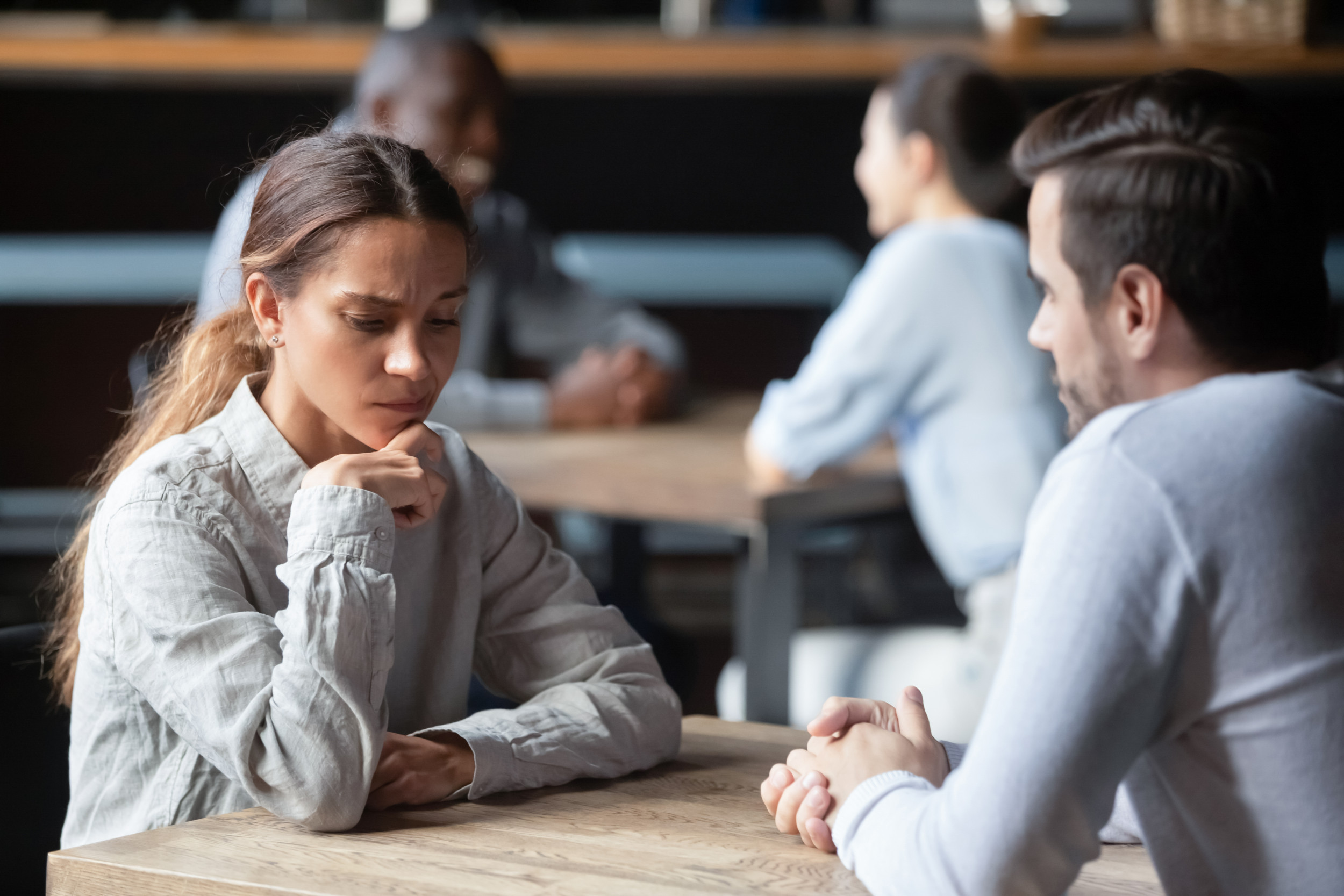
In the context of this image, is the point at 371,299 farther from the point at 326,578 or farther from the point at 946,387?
the point at 946,387

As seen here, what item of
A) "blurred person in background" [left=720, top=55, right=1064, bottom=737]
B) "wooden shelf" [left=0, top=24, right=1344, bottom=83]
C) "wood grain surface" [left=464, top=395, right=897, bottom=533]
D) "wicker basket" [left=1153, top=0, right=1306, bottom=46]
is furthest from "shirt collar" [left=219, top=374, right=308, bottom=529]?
"wicker basket" [left=1153, top=0, right=1306, bottom=46]

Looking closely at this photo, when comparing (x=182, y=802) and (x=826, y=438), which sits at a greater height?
(x=826, y=438)

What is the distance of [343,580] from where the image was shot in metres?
0.96

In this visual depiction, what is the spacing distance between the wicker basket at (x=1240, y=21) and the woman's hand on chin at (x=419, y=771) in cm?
291

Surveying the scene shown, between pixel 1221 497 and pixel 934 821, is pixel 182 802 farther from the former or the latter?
pixel 1221 497

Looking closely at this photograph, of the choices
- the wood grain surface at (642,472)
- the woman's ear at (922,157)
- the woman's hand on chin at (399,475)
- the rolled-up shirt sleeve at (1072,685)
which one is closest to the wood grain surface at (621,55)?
the woman's ear at (922,157)

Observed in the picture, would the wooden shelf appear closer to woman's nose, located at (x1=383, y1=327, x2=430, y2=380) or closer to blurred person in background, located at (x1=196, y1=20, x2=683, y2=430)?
blurred person in background, located at (x1=196, y1=20, x2=683, y2=430)

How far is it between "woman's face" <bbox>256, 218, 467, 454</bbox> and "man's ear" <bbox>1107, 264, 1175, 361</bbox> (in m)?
0.44

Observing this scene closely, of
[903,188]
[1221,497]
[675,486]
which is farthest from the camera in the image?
[903,188]

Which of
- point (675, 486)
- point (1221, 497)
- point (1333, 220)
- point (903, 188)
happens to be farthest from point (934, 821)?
point (1333, 220)

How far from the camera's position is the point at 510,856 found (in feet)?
3.06

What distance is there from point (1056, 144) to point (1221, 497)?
0.29 meters

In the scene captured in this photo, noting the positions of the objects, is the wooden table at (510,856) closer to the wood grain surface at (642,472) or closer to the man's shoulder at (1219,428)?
the man's shoulder at (1219,428)

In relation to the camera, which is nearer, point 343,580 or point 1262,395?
point 1262,395
